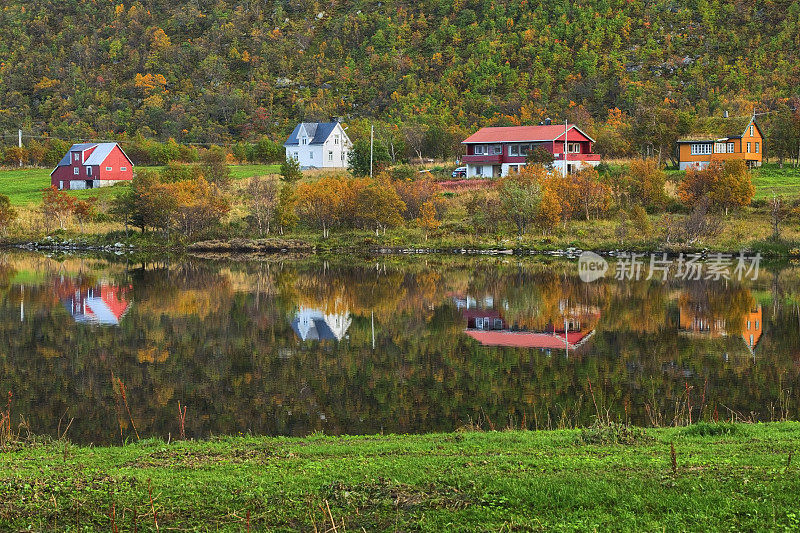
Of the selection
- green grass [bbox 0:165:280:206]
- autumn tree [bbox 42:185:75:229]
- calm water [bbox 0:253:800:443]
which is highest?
green grass [bbox 0:165:280:206]

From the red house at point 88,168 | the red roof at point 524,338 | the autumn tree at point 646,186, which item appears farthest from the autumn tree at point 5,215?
the red roof at point 524,338

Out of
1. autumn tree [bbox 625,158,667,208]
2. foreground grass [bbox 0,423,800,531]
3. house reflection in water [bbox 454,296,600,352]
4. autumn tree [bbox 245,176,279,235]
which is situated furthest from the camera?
autumn tree [bbox 245,176,279,235]

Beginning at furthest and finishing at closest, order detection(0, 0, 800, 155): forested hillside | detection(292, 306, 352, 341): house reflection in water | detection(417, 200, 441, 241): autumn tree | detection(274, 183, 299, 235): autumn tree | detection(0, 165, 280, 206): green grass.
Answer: detection(0, 0, 800, 155): forested hillside < detection(0, 165, 280, 206): green grass < detection(274, 183, 299, 235): autumn tree < detection(417, 200, 441, 241): autumn tree < detection(292, 306, 352, 341): house reflection in water

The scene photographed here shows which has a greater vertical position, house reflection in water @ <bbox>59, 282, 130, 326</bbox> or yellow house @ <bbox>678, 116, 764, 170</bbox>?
yellow house @ <bbox>678, 116, 764, 170</bbox>

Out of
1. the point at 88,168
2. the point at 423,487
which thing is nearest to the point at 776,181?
the point at 88,168

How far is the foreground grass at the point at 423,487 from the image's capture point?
9000 millimetres

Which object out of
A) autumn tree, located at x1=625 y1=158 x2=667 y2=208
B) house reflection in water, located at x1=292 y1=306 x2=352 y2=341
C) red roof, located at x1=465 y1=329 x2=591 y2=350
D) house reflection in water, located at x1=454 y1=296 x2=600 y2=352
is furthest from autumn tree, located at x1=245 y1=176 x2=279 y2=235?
red roof, located at x1=465 y1=329 x2=591 y2=350

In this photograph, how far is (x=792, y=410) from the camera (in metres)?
16.8

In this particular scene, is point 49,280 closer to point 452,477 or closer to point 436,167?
point 452,477

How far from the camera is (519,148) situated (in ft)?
253

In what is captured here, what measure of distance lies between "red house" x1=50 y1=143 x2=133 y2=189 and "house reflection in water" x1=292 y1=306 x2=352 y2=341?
187ft

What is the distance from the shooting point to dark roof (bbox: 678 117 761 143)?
233 feet

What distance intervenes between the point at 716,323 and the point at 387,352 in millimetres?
11468

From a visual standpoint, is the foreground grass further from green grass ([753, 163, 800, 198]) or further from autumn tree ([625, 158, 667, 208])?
green grass ([753, 163, 800, 198])
